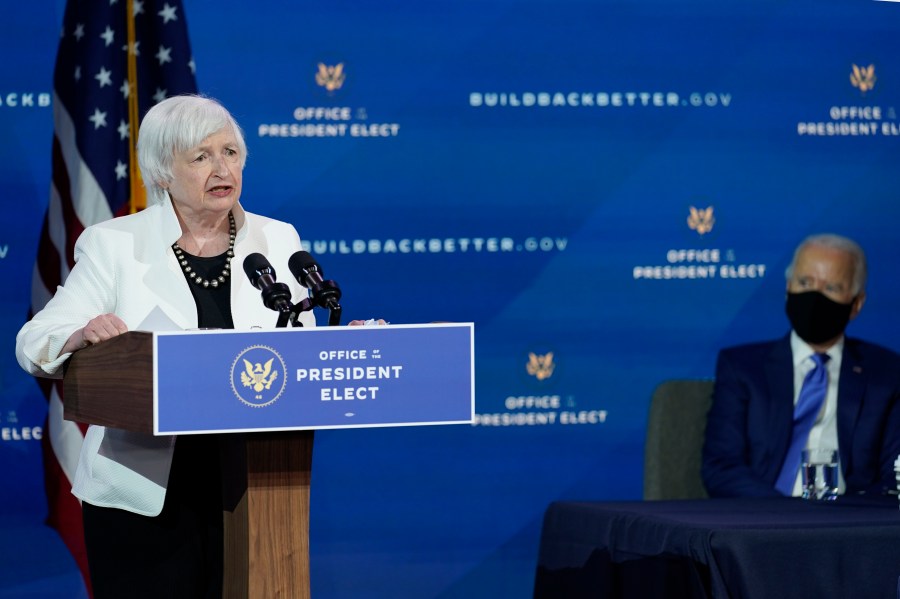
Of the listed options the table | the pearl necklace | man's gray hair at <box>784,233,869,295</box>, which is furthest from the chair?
the pearl necklace

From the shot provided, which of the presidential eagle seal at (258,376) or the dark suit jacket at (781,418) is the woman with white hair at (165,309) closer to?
the presidential eagle seal at (258,376)

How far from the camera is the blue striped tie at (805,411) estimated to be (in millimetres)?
4367

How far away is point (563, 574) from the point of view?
3.65m

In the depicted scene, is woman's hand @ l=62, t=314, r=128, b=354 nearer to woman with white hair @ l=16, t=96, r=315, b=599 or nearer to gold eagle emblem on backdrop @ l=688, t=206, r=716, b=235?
woman with white hair @ l=16, t=96, r=315, b=599

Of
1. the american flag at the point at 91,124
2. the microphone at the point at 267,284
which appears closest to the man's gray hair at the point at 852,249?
the american flag at the point at 91,124

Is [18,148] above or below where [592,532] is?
above

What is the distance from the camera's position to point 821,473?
11.8ft

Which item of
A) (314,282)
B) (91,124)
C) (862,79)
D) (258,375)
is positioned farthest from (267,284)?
(862,79)

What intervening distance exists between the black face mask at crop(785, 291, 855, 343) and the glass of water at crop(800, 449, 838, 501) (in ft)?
3.12

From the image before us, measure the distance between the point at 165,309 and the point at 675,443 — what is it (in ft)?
7.47

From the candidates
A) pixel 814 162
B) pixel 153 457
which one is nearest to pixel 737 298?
pixel 814 162

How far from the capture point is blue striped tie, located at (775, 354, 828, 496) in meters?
4.37

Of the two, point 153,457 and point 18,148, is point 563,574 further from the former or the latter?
point 18,148

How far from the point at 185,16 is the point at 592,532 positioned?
8.25 feet
